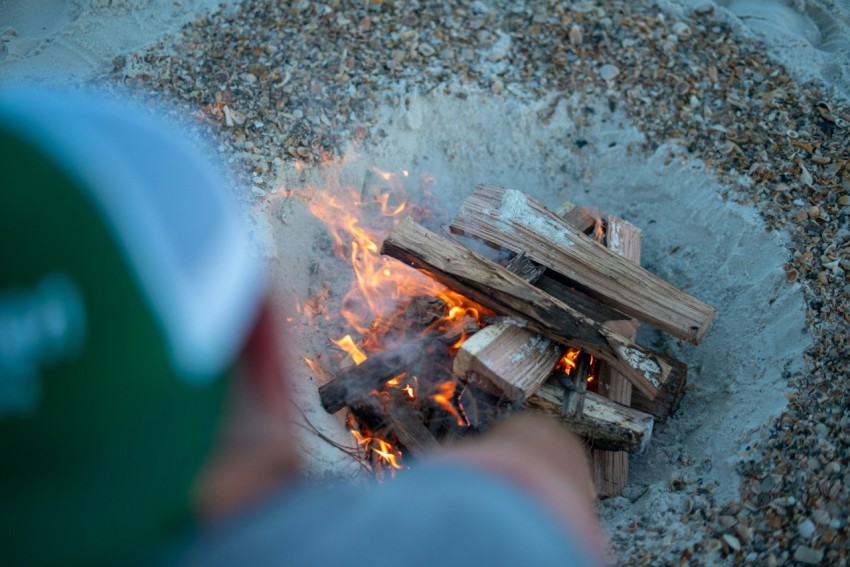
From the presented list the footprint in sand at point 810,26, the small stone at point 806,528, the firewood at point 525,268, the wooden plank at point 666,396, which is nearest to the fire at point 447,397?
the firewood at point 525,268

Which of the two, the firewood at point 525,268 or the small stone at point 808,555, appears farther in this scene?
the firewood at point 525,268

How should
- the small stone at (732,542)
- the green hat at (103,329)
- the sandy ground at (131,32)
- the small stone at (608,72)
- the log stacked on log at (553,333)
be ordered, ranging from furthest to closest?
1. the small stone at (608,72)
2. the sandy ground at (131,32)
3. the log stacked on log at (553,333)
4. the small stone at (732,542)
5. the green hat at (103,329)

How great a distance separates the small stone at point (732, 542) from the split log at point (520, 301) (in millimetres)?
609

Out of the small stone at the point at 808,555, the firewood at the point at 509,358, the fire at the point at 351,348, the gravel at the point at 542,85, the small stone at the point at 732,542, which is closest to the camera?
the small stone at the point at 808,555

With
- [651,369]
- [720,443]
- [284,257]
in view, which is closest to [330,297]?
[284,257]

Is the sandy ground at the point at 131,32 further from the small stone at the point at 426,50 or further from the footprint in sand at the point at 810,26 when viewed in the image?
the small stone at the point at 426,50

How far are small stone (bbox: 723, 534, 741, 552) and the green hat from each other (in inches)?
72.4

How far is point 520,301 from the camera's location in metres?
2.71

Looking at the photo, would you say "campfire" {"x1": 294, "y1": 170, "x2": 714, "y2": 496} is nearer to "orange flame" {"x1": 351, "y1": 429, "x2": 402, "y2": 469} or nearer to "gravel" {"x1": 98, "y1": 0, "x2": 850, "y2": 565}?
"orange flame" {"x1": 351, "y1": 429, "x2": 402, "y2": 469}

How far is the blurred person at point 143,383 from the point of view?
3.30 feet

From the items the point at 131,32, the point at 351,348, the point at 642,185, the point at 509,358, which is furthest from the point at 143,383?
the point at 131,32

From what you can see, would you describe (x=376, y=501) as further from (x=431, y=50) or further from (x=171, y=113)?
(x=431, y=50)

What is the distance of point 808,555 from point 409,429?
1.44m

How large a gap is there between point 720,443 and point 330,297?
1775 millimetres
